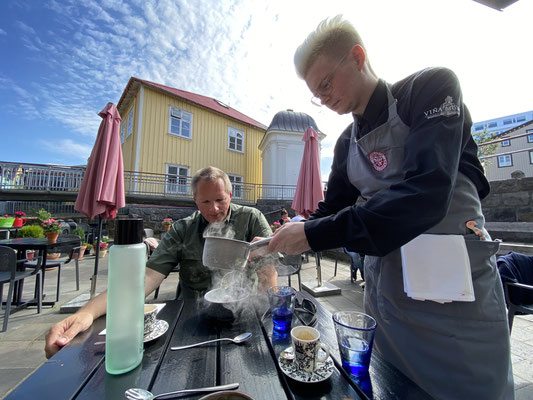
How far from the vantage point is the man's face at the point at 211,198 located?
2.00 meters

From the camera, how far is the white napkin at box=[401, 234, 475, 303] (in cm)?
90

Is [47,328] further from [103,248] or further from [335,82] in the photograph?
[103,248]

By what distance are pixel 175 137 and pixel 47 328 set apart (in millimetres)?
12785

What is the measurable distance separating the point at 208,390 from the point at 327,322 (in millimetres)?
755

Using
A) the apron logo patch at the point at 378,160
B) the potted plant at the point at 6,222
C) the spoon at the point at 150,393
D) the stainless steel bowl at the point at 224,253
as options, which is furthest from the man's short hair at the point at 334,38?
the potted plant at the point at 6,222

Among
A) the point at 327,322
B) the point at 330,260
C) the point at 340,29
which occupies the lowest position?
the point at 330,260

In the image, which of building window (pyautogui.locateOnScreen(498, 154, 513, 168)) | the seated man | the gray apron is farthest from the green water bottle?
building window (pyautogui.locateOnScreen(498, 154, 513, 168))

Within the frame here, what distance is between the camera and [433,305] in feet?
3.19

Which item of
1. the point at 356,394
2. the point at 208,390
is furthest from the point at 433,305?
the point at 208,390

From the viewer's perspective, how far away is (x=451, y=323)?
0.93m

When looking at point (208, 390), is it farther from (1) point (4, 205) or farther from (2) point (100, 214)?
Result: (1) point (4, 205)

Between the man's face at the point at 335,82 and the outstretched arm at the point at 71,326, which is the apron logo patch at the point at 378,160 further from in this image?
the outstretched arm at the point at 71,326

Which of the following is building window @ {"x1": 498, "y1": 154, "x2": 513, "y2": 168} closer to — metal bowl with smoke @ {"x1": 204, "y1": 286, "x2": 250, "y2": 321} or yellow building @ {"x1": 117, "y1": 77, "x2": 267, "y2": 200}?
yellow building @ {"x1": 117, "y1": 77, "x2": 267, "y2": 200}

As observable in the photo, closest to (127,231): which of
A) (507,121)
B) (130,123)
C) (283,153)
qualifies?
(283,153)
